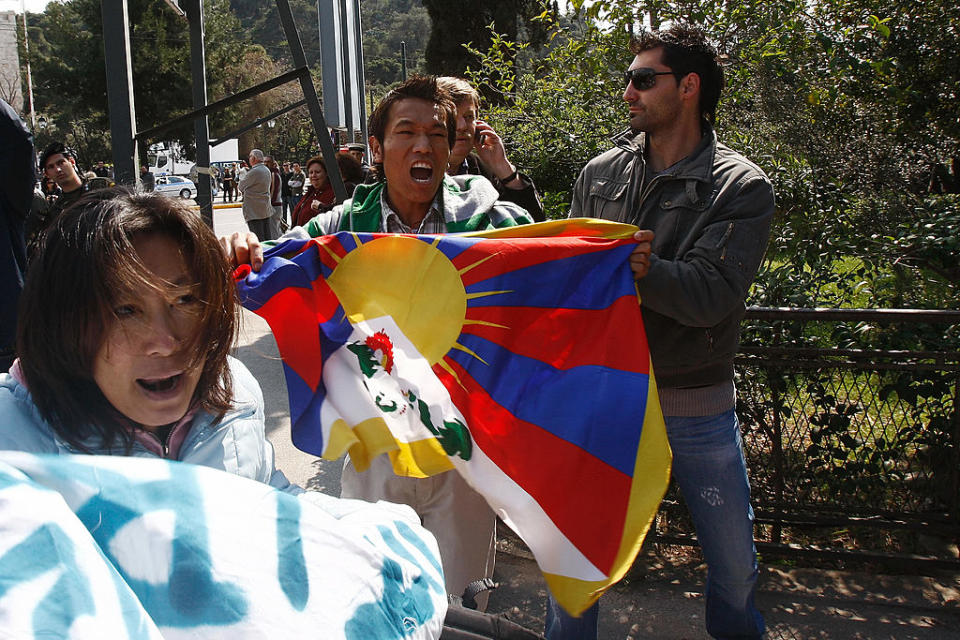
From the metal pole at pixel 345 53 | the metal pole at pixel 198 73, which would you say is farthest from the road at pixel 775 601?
the metal pole at pixel 345 53

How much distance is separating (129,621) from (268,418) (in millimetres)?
5402

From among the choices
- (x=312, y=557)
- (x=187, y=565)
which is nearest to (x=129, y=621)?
(x=187, y=565)

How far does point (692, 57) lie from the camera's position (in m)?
2.72

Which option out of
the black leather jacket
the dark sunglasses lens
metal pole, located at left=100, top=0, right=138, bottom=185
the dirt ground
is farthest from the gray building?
the black leather jacket

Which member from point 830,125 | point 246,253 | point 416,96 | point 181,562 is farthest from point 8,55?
point 181,562

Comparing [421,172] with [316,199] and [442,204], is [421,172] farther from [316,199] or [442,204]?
[316,199]

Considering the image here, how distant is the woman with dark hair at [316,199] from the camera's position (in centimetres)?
737

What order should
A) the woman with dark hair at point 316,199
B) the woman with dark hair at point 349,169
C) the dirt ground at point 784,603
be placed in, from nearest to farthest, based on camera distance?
the dirt ground at point 784,603, the woman with dark hair at point 349,169, the woman with dark hair at point 316,199

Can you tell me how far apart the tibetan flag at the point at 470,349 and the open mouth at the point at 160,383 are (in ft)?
2.81

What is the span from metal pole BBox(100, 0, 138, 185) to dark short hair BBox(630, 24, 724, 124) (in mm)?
2549

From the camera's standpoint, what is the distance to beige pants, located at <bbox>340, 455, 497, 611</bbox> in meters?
2.54

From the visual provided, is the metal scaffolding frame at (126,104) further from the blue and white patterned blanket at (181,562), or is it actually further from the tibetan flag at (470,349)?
the blue and white patterned blanket at (181,562)

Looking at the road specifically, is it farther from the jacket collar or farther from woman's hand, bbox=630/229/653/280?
woman's hand, bbox=630/229/653/280

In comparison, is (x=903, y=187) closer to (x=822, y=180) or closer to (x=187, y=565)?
(x=822, y=180)
